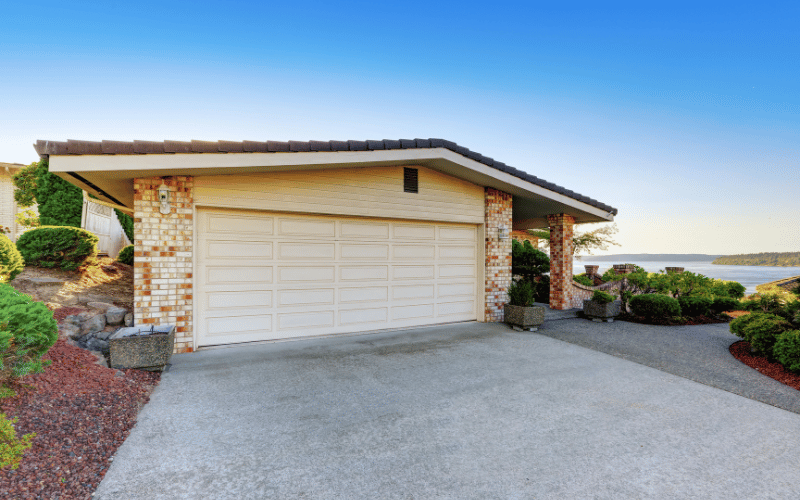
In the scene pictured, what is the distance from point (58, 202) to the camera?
36.1ft

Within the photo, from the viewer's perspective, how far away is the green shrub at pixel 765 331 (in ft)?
18.0

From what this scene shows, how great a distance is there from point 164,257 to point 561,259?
9.57 metres

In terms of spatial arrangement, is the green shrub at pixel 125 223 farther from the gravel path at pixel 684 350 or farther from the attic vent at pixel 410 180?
the gravel path at pixel 684 350

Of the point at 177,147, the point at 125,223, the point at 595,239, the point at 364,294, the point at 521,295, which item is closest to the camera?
the point at 177,147

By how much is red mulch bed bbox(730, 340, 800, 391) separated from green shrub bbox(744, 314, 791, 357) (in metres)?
0.17

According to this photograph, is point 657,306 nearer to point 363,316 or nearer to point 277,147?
point 363,316

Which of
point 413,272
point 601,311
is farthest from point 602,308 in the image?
point 413,272

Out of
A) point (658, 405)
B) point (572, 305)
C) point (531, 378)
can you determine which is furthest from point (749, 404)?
point (572, 305)

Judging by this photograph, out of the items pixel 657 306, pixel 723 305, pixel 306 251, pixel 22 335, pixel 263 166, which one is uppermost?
pixel 263 166

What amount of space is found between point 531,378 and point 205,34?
9957mm

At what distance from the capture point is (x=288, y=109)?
9.52 m

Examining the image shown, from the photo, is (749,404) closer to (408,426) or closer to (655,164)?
(408,426)

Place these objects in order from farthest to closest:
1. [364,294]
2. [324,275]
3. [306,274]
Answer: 1. [364,294]
2. [324,275]
3. [306,274]

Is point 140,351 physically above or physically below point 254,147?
below
